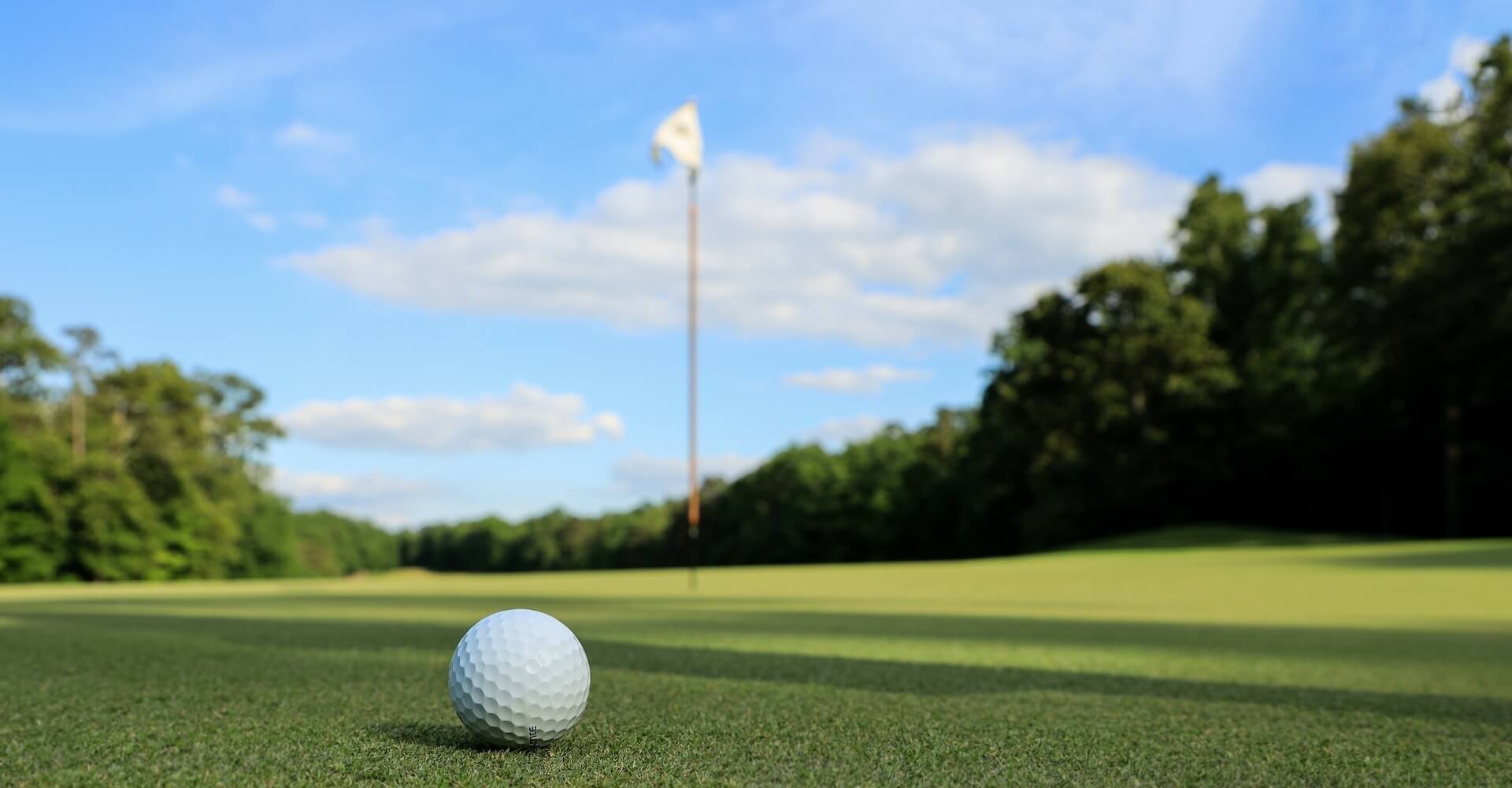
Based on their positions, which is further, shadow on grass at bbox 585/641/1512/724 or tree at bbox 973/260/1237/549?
tree at bbox 973/260/1237/549

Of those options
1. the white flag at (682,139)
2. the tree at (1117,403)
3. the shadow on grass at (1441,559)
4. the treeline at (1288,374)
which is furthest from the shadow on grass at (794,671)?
the tree at (1117,403)

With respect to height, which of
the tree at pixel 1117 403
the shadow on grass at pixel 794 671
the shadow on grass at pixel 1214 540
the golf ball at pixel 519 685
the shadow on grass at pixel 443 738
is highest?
the tree at pixel 1117 403

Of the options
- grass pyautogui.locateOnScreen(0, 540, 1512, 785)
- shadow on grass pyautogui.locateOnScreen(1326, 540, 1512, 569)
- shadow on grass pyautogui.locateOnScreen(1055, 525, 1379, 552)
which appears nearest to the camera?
→ grass pyautogui.locateOnScreen(0, 540, 1512, 785)

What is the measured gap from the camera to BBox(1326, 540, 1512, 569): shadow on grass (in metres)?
18.6

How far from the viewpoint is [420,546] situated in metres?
122

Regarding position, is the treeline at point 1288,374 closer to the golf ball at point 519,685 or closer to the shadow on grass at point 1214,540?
the shadow on grass at point 1214,540

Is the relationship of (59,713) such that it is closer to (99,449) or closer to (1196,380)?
(1196,380)

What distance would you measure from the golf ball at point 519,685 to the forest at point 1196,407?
33335 mm

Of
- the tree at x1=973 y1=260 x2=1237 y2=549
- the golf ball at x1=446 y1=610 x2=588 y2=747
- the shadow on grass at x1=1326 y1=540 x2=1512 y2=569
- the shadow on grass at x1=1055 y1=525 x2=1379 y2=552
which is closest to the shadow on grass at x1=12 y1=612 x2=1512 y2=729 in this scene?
the golf ball at x1=446 y1=610 x2=588 y2=747

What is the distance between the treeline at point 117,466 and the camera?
39969 mm

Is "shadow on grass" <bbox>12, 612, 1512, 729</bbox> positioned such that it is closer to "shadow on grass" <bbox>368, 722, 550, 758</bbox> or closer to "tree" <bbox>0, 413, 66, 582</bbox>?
"shadow on grass" <bbox>368, 722, 550, 758</bbox>

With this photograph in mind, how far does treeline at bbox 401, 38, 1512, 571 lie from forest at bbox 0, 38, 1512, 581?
89 mm

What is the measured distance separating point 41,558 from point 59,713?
4378 cm

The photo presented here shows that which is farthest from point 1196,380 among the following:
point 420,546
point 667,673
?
point 420,546
